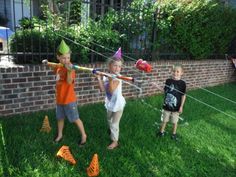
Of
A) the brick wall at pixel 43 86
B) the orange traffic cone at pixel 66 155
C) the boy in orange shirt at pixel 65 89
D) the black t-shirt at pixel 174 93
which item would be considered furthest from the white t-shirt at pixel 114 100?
the brick wall at pixel 43 86

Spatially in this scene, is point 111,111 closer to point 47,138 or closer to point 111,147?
point 111,147

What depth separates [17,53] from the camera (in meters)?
4.72

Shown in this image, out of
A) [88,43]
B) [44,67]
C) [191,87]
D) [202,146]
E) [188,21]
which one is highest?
[188,21]

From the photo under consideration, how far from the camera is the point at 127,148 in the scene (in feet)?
13.1

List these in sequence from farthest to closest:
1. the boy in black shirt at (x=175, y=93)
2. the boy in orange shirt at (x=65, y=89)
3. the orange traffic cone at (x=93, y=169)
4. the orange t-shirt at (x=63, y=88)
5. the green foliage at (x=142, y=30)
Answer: the green foliage at (x=142, y=30), the boy in black shirt at (x=175, y=93), the orange t-shirt at (x=63, y=88), the boy in orange shirt at (x=65, y=89), the orange traffic cone at (x=93, y=169)

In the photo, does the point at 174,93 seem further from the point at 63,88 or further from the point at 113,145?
the point at 63,88

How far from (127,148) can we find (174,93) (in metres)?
1.09

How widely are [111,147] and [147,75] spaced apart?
9.40ft

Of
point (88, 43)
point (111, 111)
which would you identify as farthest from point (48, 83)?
point (111, 111)

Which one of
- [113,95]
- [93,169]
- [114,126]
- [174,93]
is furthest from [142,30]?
[93,169]

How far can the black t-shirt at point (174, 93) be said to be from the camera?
436cm

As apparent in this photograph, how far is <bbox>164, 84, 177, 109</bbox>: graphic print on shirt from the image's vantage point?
14.4 feet

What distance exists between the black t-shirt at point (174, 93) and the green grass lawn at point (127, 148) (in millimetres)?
516

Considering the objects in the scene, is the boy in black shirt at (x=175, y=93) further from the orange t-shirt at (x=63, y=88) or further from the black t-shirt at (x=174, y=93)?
the orange t-shirt at (x=63, y=88)
